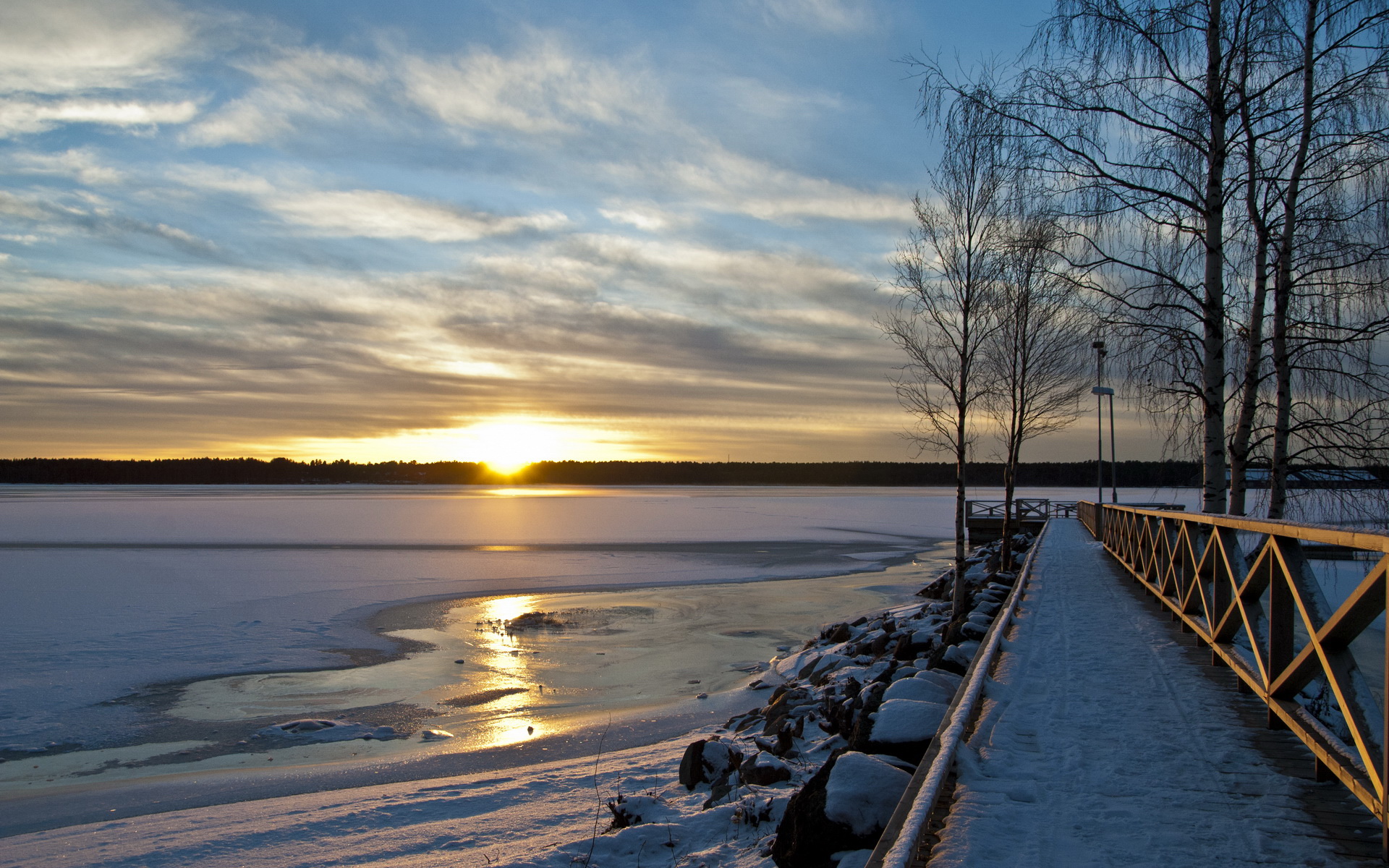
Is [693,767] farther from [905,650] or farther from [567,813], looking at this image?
[905,650]

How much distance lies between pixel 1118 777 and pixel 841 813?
1.48 meters

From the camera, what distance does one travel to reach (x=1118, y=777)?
448 cm

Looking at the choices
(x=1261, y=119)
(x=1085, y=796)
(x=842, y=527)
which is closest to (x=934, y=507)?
(x=842, y=527)

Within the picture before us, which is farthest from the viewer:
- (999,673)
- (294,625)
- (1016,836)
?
(294,625)

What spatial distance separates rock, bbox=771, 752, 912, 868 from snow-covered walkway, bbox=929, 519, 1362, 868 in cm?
48

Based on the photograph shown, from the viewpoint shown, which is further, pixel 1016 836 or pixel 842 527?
pixel 842 527

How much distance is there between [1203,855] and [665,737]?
7.12 m

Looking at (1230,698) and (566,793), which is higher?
(1230,698)

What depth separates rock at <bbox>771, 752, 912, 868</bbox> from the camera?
15.0ft

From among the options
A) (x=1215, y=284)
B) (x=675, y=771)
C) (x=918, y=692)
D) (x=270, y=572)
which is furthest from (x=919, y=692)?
(x=270, y=572)

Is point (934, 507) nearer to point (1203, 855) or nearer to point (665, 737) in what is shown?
point (665, 737)

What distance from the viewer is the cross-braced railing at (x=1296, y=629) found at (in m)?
3.56

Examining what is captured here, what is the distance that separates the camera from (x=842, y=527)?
50.9 m

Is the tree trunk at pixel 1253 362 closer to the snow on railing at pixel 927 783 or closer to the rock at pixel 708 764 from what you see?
the snow on railing at pixel 927 783
